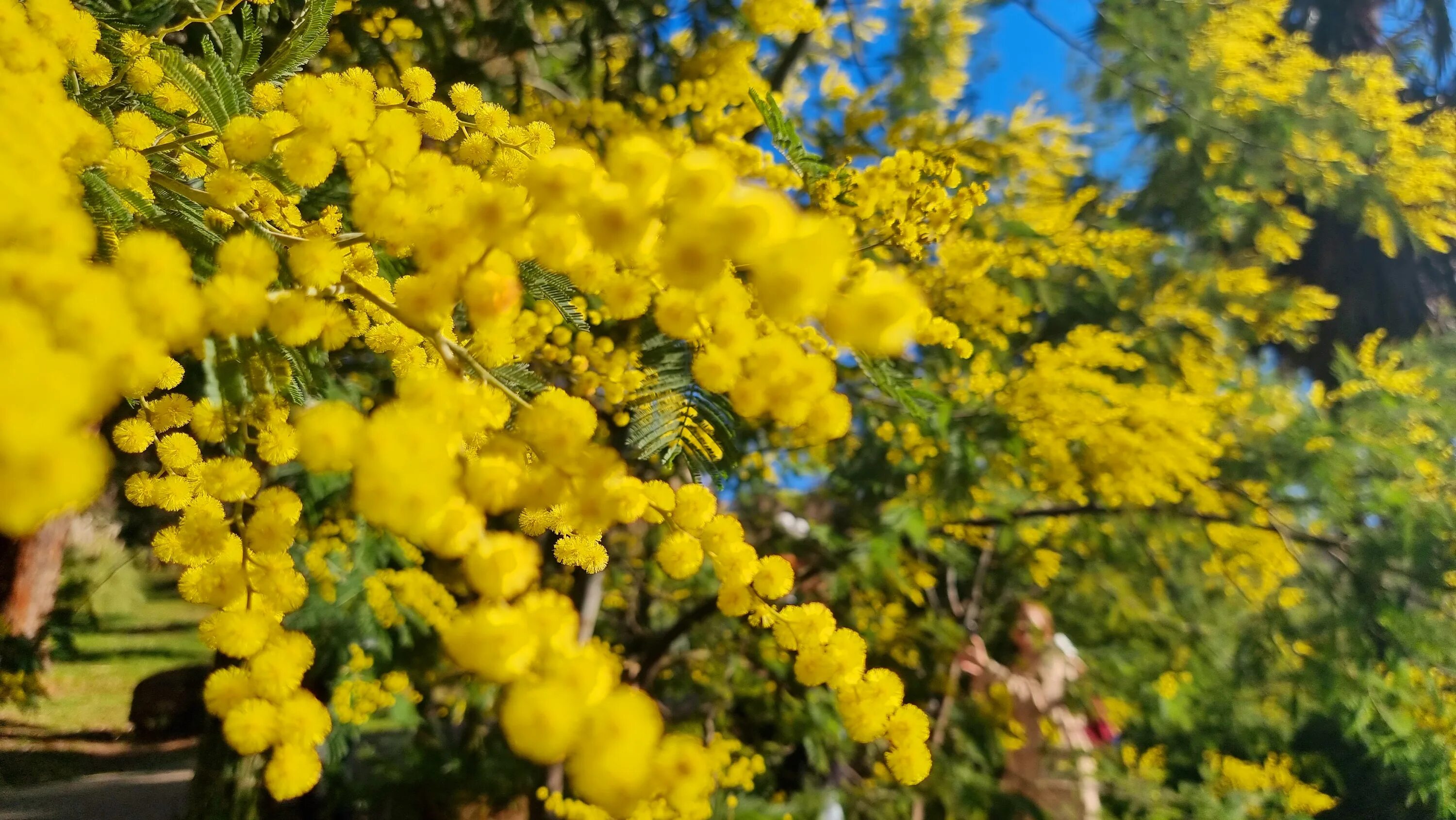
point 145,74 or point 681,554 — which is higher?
point 145,74

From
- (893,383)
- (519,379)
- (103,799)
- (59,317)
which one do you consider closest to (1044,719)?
(893,383)

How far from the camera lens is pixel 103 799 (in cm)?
661

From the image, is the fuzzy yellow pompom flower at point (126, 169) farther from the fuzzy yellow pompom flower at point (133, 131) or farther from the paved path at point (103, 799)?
the paved path at point (103, 799)

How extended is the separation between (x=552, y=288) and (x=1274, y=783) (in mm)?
6095

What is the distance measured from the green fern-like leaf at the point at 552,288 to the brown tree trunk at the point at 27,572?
800 cm

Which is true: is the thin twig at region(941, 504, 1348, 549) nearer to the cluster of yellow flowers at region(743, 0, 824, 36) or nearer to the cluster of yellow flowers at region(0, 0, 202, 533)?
the cluster of yellow flowers at region(743, 0, 824, 36)

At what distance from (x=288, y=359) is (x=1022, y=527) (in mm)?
4469

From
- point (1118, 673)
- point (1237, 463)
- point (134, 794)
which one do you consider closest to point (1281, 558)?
point (1237, 463)

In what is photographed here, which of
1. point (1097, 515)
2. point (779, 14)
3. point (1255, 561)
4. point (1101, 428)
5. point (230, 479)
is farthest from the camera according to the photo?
point (1255, 561)

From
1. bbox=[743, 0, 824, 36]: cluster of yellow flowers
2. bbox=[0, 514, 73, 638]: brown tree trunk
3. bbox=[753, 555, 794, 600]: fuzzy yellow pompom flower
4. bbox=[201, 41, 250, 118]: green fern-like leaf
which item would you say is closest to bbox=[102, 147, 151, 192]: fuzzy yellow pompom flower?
bbox=[201, 41, 250, 118]: green fern-like leaf

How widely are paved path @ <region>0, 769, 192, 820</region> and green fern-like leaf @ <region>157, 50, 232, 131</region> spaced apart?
6098 mm

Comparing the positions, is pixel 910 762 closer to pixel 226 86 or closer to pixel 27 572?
pixel 226 86

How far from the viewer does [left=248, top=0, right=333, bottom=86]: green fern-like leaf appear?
1479 mm

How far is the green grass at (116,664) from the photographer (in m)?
8.21
